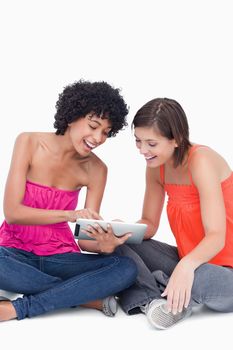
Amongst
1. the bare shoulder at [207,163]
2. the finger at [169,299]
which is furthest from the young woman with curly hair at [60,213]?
the bare shoulder at [207,163]

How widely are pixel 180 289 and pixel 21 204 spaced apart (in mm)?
875

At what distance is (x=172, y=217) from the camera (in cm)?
323

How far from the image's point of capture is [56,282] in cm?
304

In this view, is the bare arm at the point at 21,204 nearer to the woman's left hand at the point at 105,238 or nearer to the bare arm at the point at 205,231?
the woman's left hand at the point at 105,238

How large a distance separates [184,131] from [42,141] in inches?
28.1

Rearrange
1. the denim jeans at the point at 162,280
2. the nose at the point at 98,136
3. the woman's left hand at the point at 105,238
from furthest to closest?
the nose at the point at 98,136, the woman's left hand at the point at 105,238, the denim jeans at the point at 162,280

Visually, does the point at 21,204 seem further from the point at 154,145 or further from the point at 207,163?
the point at 207,163

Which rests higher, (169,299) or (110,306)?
(169,299)

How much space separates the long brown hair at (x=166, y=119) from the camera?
3025mm

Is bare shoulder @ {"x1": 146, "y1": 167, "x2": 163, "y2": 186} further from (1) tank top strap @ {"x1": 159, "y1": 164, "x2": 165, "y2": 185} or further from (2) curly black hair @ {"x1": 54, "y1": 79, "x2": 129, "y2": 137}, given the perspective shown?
(2) curly black hair @ {"x1": 54, "y1": 79, "x2": 129, "y2": 137}

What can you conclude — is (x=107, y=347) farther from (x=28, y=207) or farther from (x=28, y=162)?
(x=28, y=162)

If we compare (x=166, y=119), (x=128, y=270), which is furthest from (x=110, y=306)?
(x=166, y=119)

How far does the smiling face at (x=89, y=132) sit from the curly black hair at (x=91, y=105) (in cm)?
3

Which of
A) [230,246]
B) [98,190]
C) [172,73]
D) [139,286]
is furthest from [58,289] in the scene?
[172,73]
